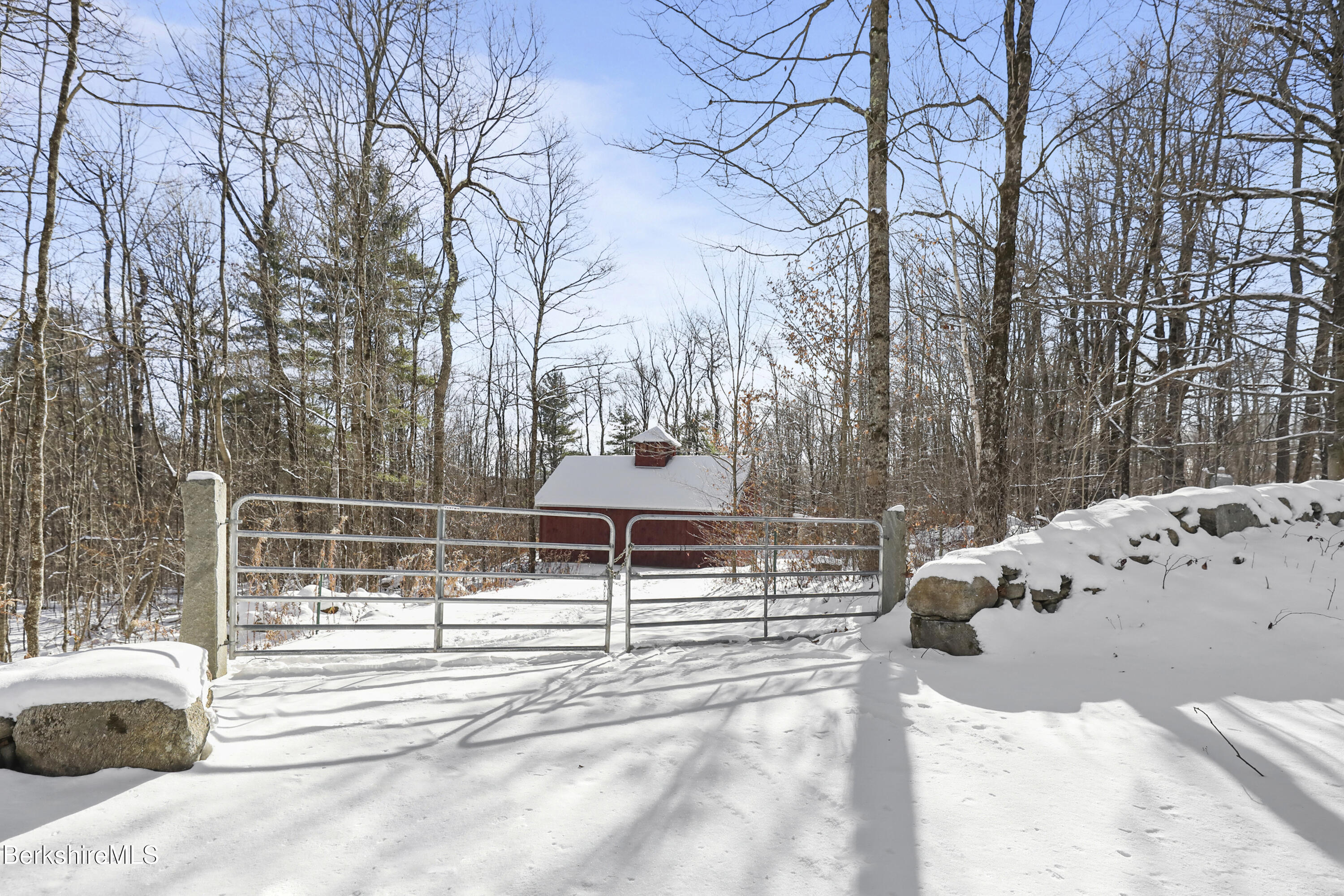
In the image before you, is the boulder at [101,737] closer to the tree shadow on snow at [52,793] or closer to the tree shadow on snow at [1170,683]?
the tree shadow on snow at [52,793]

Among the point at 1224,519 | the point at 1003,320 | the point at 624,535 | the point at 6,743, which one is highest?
the point at 1003,320

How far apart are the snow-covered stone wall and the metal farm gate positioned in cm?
80

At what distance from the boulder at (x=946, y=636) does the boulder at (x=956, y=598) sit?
0.14ft

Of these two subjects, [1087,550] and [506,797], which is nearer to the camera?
[506,797]

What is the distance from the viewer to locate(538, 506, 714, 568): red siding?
70.4ft

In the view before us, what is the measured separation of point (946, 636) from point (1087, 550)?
152 cm

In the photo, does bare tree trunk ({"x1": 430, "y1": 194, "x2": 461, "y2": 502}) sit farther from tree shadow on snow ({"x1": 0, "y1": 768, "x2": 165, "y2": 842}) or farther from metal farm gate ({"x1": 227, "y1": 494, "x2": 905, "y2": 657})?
tree shadow on snow ({"x1": 0, "y1": 768, "x2": 165, "y2": 842})

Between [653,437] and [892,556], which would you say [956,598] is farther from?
[653,437]

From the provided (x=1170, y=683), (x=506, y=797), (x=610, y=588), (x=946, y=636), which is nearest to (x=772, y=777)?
(x=506, y=797)

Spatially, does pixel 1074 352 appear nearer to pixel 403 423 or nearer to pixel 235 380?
pixel 403 423

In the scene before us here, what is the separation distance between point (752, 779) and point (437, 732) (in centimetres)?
166

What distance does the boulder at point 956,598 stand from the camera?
5.02 m

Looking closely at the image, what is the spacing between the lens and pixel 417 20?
12.8 meters

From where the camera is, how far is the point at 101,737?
9.34 ft
